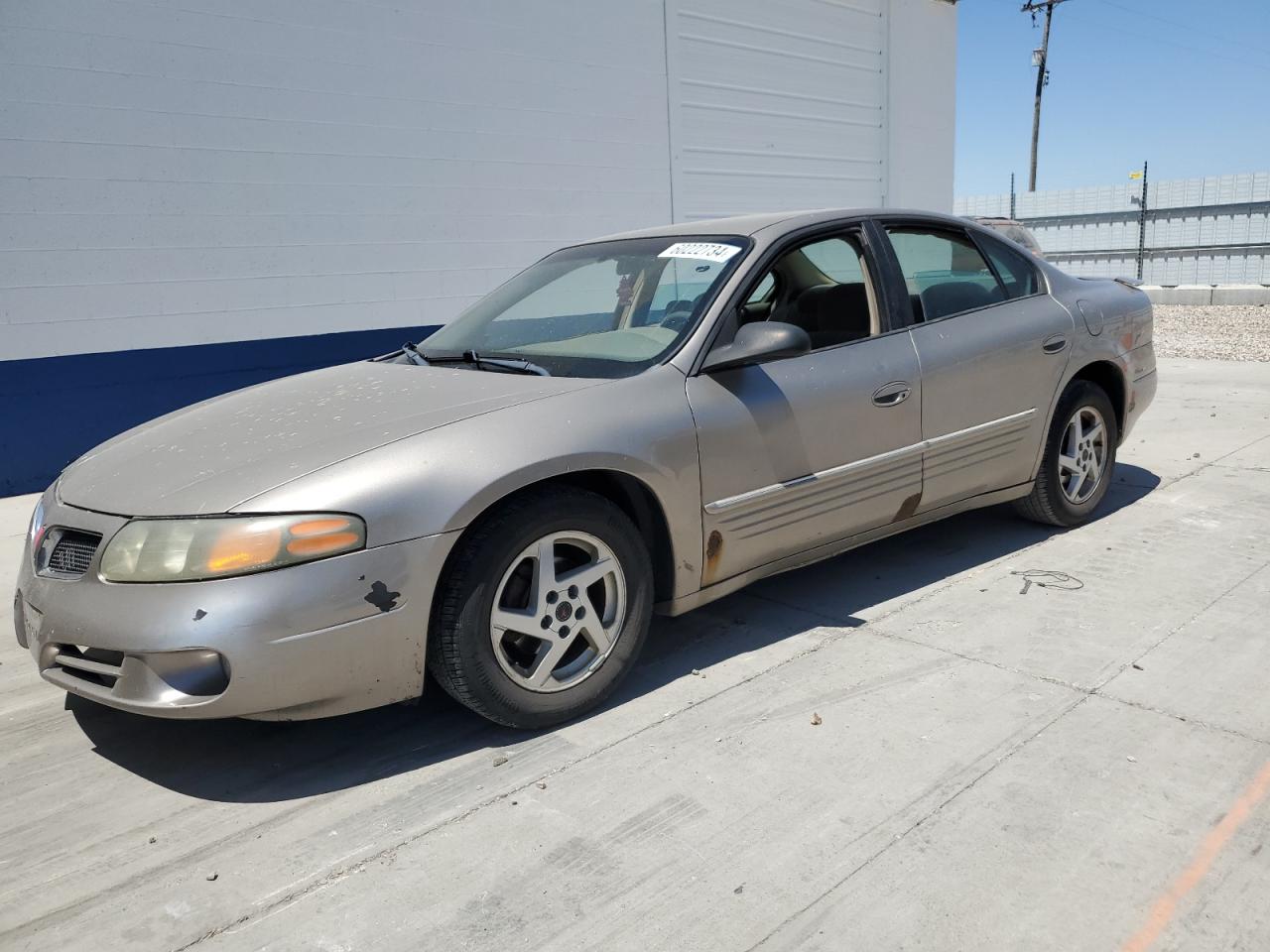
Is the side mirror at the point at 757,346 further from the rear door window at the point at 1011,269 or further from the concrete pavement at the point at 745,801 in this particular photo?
the rear door window at the point at 1011,269

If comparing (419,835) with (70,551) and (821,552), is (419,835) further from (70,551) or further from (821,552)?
(821,552)

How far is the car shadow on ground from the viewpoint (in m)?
2.99

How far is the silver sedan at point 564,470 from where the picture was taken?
105 inches

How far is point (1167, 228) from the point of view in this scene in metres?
21.6

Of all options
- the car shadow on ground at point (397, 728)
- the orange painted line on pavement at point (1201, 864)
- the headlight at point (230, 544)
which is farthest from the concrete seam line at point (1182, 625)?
the headlight at point (230, 544)

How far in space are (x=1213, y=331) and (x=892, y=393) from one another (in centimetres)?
1301

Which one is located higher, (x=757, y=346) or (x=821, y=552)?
(x=757, y=346)

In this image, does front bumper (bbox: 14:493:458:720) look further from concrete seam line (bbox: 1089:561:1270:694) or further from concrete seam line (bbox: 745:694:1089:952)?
concrete seam line (bbox: 1089:561:1270:694)

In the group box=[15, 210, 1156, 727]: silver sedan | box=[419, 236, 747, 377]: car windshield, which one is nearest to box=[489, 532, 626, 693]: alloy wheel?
box=[15, 210, 1156, 727]: silver sedan

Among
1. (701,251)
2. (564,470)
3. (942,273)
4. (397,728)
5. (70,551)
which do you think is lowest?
(397,728)

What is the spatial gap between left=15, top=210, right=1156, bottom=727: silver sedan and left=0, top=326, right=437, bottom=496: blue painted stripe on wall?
4126 millimetres

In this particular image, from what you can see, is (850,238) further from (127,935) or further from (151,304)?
(151,304)

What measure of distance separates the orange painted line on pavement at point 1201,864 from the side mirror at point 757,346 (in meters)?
1.83

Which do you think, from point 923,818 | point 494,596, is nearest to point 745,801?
point 923,818
